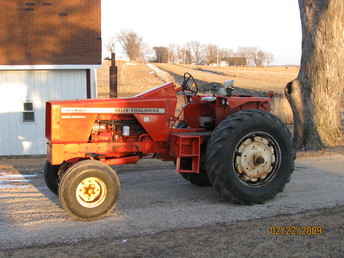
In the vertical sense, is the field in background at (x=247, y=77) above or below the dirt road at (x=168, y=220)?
above

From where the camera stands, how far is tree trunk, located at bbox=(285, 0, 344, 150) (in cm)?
1111

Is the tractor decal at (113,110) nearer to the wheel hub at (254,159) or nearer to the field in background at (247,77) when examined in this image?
the wheel hub at (254,159)

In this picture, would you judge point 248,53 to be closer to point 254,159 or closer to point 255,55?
point 255,55

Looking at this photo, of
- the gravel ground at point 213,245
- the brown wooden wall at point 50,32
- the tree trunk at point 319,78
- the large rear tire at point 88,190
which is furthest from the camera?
the brown wooden wall at point 50,32

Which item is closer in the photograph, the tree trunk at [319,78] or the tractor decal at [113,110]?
the tractor decal at [113,110]

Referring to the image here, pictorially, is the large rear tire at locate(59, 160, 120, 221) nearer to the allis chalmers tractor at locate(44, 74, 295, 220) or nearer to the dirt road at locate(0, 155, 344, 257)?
the allis chalmers tractor at locate(44, 74, 295, 220)

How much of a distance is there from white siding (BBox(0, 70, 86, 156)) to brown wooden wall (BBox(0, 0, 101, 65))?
1.63 feet

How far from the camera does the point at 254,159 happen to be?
6543mm

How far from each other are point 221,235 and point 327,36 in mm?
7640

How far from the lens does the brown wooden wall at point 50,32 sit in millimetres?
15758

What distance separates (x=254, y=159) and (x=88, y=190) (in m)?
2.38

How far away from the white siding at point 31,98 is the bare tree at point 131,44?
92.9m

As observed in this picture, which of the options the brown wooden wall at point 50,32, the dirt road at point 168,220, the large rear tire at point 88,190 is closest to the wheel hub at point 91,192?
the large rear tire at point 88,190

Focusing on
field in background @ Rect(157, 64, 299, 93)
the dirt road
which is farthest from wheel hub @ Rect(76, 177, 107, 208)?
field in background @ Rect(157, 64, 299, 93)
